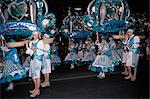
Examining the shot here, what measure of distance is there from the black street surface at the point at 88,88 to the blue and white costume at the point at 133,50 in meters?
0.61

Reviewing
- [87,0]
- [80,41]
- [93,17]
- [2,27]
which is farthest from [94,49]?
[2,27]

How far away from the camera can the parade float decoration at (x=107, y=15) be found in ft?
35.6

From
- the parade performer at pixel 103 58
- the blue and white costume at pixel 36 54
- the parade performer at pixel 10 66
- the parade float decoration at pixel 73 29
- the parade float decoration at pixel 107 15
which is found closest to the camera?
the blue and white costume at pixel 36 54

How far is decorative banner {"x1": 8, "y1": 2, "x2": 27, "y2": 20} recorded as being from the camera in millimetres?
8945

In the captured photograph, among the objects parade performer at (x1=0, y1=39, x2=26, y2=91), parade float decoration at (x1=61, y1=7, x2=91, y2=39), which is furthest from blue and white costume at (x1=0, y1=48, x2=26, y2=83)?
parade float decoration at (x1=61, y1=7, x2=91, y2=39)

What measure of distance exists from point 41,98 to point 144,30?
14.4 metres

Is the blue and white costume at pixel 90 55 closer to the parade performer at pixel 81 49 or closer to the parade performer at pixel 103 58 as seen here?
the parade performer at pixel 81 49

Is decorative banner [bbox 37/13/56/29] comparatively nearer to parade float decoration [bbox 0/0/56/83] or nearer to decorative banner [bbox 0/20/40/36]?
parade float decoration [bbox 0/0/56/83]

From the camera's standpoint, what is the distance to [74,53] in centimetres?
1359

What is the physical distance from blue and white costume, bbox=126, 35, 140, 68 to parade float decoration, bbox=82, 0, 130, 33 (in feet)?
5.02

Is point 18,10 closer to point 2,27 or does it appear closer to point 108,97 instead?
point 2,27

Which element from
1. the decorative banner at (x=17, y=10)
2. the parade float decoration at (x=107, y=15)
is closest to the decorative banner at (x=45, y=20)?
the decorative banner at (x=17, y=10)

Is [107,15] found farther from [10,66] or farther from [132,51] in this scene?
[10,66]

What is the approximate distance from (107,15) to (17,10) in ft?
12.4
